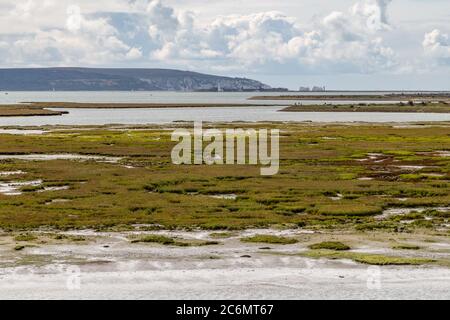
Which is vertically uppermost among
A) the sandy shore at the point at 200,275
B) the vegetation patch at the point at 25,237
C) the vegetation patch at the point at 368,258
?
the vegetation patch at the point at 25,237

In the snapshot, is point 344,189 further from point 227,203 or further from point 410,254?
point 410,254

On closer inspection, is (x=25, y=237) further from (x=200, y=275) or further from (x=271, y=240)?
(x=271, y=240)

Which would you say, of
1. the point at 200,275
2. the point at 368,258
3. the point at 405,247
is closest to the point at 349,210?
the point at 405,247

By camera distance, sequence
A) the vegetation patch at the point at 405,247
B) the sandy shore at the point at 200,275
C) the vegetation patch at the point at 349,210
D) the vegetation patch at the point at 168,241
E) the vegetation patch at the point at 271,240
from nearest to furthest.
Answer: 1. the sandy shore at the point at 200,275
2. the vegetation patch at the point at 405,247
3. the vegetation patch at the point at 168,241
4. the vegetation patch at the point at 271,240
5. the vegetation patch at the point at 349,210

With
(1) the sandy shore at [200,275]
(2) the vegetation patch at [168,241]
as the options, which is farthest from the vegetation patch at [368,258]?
(2) the vegetation patch at [168,241]

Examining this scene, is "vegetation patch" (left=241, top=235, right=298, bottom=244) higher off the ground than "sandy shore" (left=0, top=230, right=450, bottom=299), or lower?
higher

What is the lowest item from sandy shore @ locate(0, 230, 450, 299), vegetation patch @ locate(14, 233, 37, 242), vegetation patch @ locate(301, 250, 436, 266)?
sandy shore @ locate(0, 230, 450, 299)

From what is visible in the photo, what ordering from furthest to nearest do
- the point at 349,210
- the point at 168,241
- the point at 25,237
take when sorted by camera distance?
the point at 349,210
the point at 25,237
the point at 168,241

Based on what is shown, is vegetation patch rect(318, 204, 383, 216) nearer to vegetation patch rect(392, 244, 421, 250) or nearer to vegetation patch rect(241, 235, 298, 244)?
vegetation patch rect(241, 235, 298, 244)

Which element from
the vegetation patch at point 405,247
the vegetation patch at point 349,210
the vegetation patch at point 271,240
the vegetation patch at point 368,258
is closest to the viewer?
the vegetation patch at point 368,258

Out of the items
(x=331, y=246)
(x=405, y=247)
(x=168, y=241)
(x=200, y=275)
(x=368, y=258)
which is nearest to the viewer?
(x=200, y=275)

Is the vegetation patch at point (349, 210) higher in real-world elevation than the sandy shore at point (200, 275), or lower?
higher

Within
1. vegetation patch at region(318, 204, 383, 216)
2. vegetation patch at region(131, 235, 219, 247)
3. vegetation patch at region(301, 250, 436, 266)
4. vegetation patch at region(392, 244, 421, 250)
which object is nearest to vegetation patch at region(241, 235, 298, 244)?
vegetation patch at region(131, 235, 219, 247)

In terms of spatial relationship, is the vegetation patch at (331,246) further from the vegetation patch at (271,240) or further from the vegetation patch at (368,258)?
the vegetation patch at (271,240)
